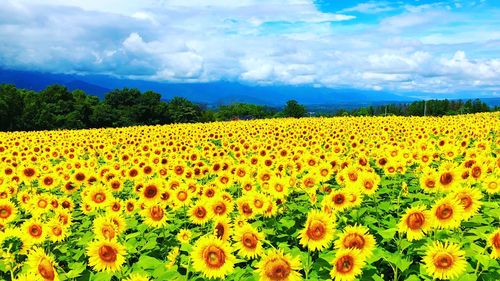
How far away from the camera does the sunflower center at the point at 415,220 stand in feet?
16.1

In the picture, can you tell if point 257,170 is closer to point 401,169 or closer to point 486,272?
point 401,169

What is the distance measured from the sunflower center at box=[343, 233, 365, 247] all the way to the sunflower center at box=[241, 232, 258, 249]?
3.07ft

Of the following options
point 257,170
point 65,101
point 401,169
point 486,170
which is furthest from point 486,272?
point 65,101

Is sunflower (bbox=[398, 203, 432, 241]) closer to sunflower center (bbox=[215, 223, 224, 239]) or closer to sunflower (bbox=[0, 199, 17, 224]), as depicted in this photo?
sunflower center (bbox=[215, 223, 224, 239])

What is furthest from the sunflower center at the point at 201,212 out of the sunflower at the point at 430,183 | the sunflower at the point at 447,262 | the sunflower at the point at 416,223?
the sunflower at the point at 430,183

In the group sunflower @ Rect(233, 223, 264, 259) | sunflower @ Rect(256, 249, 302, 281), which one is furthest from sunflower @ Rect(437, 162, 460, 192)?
sunflower @ Rect(256, 249, 302, 281)

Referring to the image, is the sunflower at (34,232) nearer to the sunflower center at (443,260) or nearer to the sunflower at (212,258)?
the sunflower at (212,258)

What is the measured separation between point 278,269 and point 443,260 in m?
1.60

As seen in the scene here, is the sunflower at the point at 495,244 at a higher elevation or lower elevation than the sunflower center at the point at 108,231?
higher

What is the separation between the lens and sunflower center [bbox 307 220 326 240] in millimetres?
4770

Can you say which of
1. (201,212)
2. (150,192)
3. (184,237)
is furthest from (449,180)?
(150,192)

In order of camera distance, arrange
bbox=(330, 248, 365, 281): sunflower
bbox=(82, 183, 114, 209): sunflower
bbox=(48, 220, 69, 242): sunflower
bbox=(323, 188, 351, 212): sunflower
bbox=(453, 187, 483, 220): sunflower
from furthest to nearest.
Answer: bbox=(82, 183, 114, 209): sunflower < bbox=(48, 220, 69, 242): sunflower < bbox=(323, 188, 351, 212): sunflower < bbox=(453, 187, 483, 220): sunflower < bbox=(330, 248, 365, 281): sunflower

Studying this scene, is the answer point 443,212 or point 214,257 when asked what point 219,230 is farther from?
point 443,212

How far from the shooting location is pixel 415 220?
4.91 m
